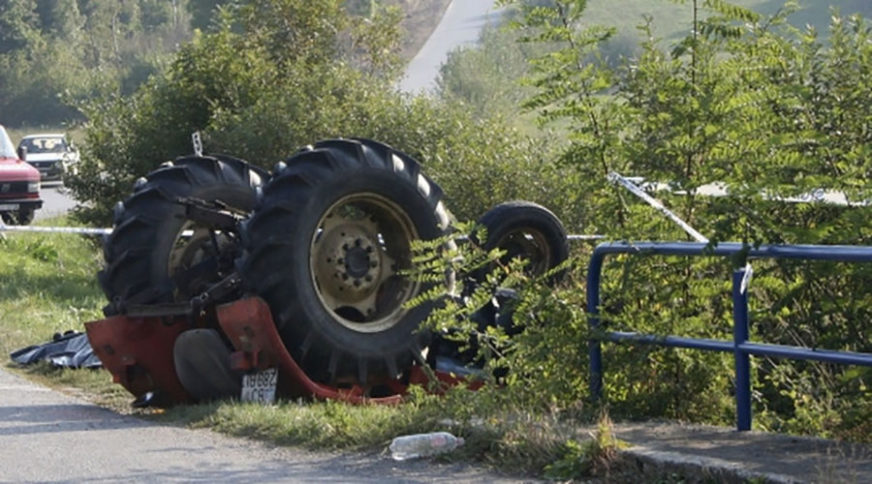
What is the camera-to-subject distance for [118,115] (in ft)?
70.9

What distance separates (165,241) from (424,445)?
3813 millimetres

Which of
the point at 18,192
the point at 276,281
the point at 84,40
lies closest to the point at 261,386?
the point at 276,281

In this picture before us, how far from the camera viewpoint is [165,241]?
448 inches

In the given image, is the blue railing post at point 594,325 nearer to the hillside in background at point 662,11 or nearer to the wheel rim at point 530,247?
the wheel rim at point 530,247

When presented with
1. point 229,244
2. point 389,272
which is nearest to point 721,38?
point 389,272

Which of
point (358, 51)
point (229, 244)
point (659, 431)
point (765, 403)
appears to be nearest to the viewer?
point (659, 431)

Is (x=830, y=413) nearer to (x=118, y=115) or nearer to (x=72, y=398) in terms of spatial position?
(x=72, y=398)

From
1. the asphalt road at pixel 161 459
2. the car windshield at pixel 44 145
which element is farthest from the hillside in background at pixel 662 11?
the asphalt road at pixel 161 459

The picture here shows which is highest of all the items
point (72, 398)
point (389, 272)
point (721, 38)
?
point (721, 38)

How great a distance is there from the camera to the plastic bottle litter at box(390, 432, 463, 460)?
823 cm

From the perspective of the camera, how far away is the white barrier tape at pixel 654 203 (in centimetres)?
845

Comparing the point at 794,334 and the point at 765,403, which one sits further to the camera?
the point at 765,403

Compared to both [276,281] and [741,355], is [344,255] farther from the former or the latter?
[741,355]

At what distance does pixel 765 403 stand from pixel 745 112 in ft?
6.42
